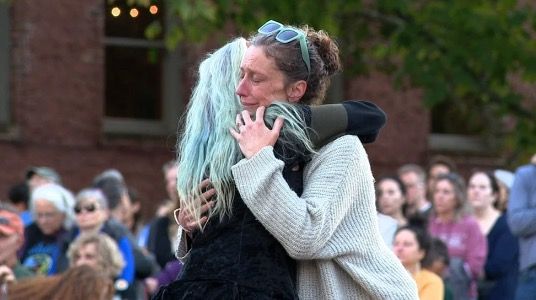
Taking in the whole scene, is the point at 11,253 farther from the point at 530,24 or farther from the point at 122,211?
the point at 530,24

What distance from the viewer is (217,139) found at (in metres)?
5.00

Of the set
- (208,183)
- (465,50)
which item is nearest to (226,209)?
(208,183)

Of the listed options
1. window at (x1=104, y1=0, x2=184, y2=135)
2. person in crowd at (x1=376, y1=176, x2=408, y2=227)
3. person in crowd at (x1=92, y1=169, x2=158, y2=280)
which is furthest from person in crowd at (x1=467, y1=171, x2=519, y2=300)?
window at (x1=104, y1=0, x2=184, y2=135)

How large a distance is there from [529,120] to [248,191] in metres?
12.2

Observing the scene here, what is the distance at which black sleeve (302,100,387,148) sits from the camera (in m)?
5.04

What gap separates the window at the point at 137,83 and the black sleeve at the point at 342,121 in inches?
501

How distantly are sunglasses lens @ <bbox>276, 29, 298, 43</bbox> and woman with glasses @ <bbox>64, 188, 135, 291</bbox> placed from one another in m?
6.19

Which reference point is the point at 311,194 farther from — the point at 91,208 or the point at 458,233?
the point at 458,233

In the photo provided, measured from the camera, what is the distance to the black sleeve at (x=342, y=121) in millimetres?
5035

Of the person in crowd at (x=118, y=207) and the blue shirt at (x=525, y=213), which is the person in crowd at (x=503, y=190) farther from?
the person in crowd at (x=118, y=207)

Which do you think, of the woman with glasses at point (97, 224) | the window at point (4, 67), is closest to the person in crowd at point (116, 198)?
the woman with glasses at point (97, 224)

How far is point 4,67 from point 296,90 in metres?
12.4

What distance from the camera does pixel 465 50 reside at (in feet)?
52.0

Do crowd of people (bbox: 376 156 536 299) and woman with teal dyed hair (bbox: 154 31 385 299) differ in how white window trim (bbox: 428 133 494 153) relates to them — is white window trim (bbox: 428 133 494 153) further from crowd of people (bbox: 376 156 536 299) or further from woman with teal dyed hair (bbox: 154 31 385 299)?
woman with teal dyed hair (bbox: 154 31 385 299)
